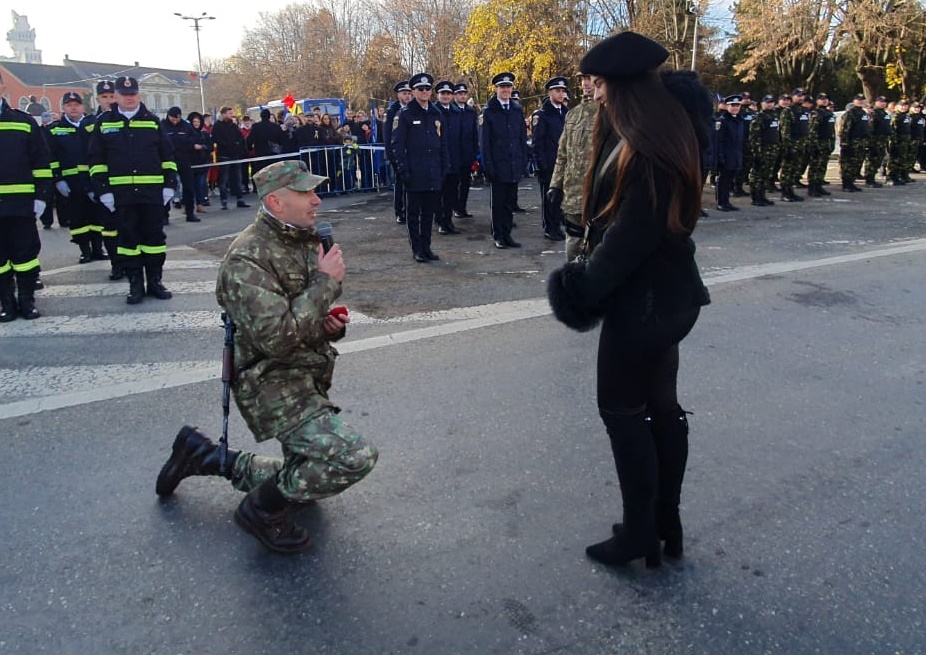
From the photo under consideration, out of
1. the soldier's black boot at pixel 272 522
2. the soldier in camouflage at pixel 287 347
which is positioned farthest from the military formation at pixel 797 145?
the soldier's black boot at pixel 272 522

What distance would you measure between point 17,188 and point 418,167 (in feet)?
14.2

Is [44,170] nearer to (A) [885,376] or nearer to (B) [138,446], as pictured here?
(B) [138,446]

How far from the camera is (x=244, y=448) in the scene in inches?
157

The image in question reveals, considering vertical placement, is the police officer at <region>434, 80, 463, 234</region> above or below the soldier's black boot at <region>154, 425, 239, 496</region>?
above

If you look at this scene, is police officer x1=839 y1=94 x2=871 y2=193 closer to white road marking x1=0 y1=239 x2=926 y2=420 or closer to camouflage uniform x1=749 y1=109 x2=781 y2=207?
camouflage uniform x1=749 y1=109 x2=781 y2=207

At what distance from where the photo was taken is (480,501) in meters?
3.43

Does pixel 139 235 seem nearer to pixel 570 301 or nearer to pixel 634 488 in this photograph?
pixel 570 301

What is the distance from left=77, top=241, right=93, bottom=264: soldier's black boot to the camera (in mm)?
9422

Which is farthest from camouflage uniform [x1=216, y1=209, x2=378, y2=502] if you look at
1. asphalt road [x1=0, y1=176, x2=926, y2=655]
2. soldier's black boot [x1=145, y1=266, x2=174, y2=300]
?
soldier's black boot [x1=145, y1=266, x2=174, y2=300]

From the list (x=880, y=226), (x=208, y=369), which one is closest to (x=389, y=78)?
(x=880, y=226)

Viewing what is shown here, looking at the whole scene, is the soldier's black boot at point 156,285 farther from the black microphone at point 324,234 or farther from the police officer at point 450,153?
the black microphone at point 324,234

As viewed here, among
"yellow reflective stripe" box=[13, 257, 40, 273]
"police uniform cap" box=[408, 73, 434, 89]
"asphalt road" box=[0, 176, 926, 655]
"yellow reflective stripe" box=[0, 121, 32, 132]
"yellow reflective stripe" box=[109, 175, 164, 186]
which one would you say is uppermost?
"police uniform cap" box=[408, 73, 434, 89]

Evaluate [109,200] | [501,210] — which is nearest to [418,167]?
[501,210]

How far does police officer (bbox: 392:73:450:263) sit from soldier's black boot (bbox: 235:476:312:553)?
626cm
